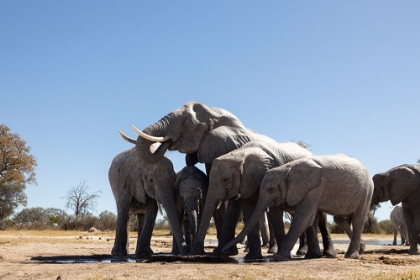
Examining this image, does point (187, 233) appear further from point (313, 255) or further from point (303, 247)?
point (303, 247)

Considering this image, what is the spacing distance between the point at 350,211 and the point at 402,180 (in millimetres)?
4532

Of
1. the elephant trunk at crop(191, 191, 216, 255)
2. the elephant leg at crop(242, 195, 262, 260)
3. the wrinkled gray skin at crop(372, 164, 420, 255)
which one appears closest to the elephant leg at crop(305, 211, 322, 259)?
the elephant leg at crop(242, 195, 262, 260)

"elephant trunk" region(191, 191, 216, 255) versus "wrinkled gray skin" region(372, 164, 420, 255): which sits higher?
"wrinkled gray skin" region(372, 164, 420, 255)

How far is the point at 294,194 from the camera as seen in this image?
9.52 meters

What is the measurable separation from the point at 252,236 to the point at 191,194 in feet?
4.50

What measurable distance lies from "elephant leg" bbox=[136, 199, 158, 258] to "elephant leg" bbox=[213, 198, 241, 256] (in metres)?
1.37

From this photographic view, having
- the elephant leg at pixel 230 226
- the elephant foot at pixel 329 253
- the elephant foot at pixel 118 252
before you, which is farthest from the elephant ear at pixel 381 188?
the elephant foot at pixel 118 252

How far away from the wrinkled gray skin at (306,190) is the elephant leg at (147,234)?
6.29ft

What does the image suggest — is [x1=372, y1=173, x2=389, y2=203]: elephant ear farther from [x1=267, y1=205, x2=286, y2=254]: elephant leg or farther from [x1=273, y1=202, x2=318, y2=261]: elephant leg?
[x1=273, y1=202, x2=318, y2=261]: elephant leg

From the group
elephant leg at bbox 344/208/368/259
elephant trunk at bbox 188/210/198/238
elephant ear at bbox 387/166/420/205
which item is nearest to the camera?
elephant trunk at bbox 188/210/198/238

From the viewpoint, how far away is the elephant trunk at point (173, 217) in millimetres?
9945

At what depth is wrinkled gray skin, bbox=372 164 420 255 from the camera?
45.6ft

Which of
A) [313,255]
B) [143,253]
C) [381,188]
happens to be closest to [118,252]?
[143,253]

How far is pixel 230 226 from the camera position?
1058 cm
